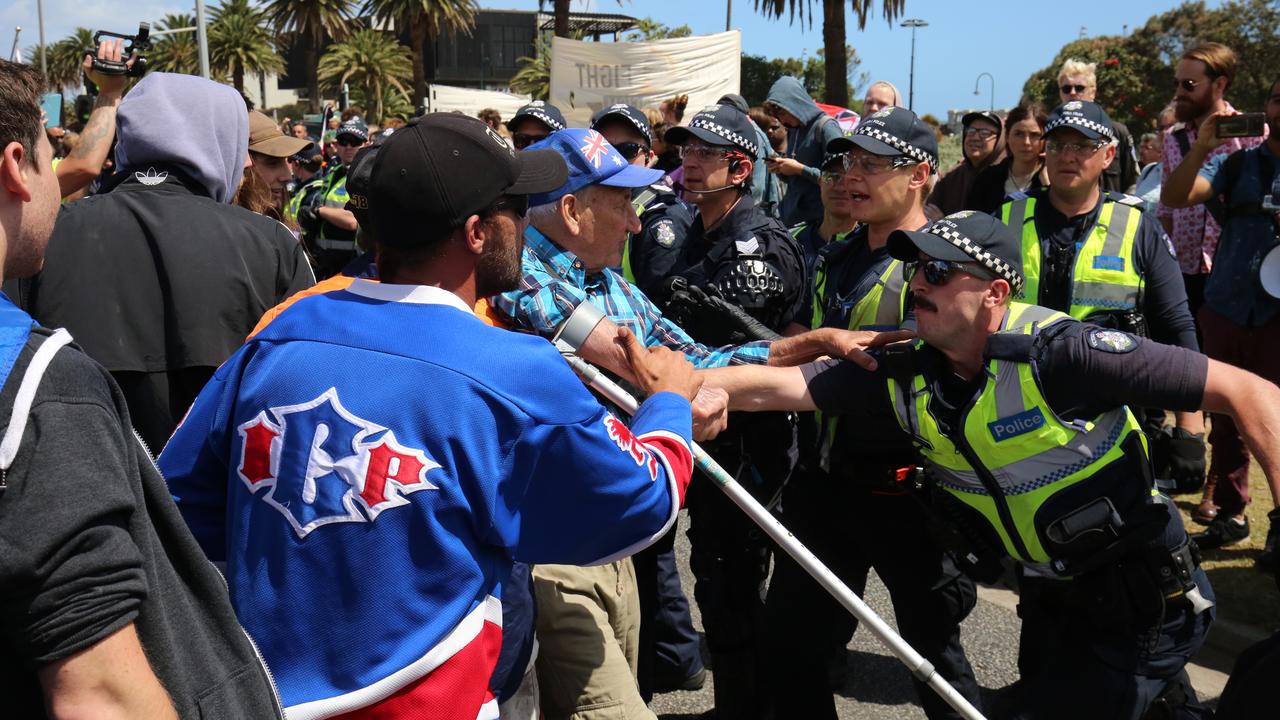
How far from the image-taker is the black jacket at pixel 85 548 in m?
1.26

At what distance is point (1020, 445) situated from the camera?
3.11 m

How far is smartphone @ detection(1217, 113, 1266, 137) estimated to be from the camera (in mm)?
5129

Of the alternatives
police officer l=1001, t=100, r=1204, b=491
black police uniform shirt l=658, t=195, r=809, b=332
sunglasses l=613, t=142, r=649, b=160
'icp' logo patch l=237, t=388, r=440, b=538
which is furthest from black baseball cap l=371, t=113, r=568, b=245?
sunglasses l=613, t=142, r=649, b=160

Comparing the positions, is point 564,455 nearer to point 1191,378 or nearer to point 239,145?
point 1191,378

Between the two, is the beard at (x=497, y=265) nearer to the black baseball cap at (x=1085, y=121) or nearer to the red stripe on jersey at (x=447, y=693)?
the red stripe on jersey at (x=447, y=693)

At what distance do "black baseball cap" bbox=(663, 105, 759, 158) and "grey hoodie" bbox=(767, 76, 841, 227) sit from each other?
7.55 ft

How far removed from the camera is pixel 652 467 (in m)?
2.12

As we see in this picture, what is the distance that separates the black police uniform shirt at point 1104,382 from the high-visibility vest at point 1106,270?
1470 mm

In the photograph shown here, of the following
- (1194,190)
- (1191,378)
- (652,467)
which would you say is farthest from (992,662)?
(652,467)

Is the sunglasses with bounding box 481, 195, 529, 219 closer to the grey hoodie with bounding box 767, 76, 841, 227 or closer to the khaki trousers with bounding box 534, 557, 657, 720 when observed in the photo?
the khaki trousers with bounding box 534, 557, 657, 720

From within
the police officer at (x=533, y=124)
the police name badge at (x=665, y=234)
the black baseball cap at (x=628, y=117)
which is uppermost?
the black baseball cap at (x=628, y=117)

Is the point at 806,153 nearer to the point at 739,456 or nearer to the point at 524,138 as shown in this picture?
the point at 524,138

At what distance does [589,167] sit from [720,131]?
5.05ft

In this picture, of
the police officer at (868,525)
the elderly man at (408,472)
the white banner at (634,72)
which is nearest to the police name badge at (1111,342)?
the police officer at (868,525)
